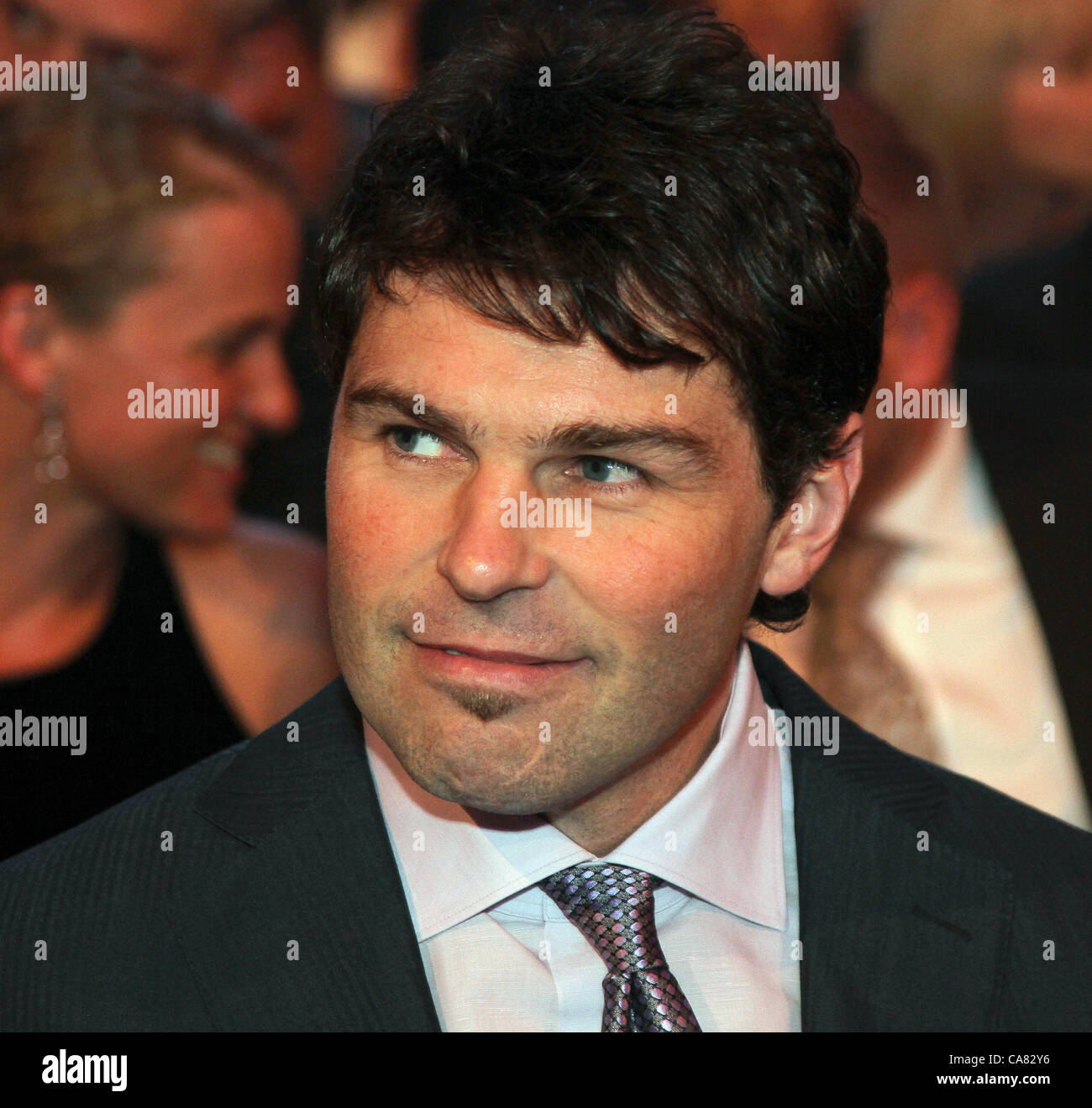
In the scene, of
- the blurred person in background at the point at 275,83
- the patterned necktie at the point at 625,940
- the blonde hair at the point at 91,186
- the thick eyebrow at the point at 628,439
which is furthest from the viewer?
the blurred person in background at the point at 275,83

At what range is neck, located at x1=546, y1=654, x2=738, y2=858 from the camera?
79.1 inches

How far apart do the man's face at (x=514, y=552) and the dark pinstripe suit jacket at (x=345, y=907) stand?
0.75 ft

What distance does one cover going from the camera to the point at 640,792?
80.5 inches

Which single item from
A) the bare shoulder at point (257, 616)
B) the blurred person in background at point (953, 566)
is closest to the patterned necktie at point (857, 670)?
the blurred person in background at point (953, 566)

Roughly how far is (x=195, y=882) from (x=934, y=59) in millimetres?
3368

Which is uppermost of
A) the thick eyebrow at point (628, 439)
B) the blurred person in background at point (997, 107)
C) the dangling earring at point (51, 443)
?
the blurred person in background at point (997, 107)

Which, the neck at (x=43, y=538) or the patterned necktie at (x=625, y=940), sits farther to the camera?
the neck at (x=43, y=538)

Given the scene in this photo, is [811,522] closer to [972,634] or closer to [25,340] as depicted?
[972,634]

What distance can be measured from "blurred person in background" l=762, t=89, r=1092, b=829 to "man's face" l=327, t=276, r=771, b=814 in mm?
2303

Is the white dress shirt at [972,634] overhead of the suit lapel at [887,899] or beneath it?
overhead

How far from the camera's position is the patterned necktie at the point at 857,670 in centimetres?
409

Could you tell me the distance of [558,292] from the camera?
69.6 inches

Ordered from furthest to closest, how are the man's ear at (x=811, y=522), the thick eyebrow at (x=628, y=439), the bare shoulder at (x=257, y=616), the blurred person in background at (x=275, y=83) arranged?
the bare shoulder at (x=257, y=616)
the blurred person in background at (x=275, y=83)
the man's ear at (x=811, y=522)
the thick eyebrow at (x=628, y=439)

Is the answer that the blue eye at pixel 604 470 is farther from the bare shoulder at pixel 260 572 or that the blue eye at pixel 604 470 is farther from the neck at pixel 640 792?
the bare shoulder at pixel 260 572
